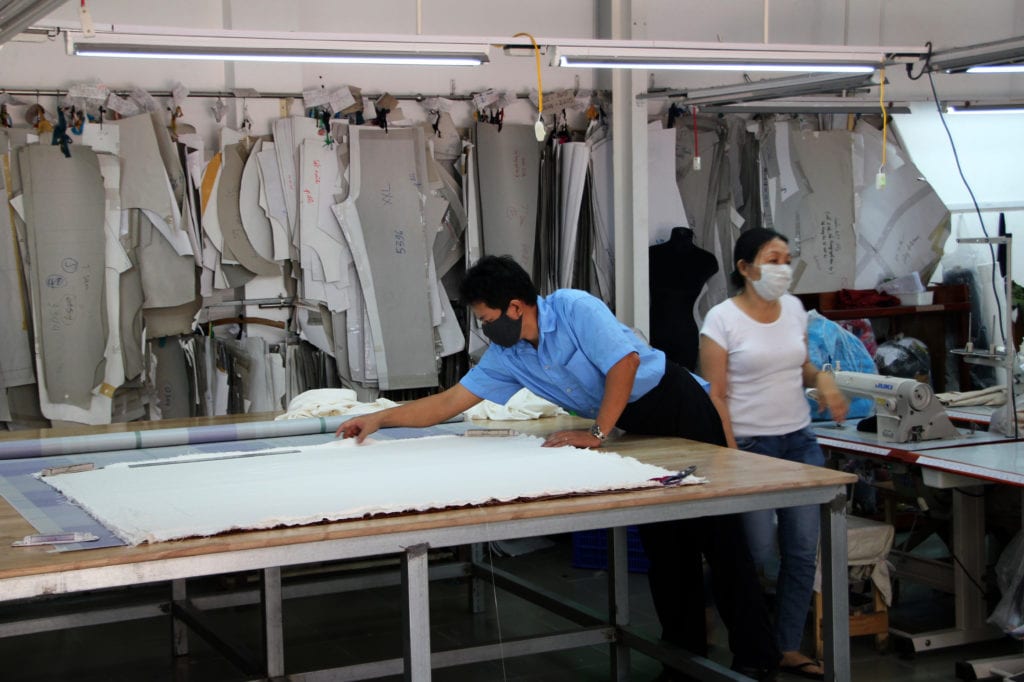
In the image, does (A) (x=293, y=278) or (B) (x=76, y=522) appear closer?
(B) (x=76, y=522)

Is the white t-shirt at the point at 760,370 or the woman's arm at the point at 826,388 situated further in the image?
the woman's arm at the point at 826,388

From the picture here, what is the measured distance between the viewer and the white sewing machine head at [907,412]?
439 cm

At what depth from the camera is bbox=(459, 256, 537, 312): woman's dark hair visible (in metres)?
3.50

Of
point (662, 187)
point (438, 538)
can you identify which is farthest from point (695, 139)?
point (438, 538)

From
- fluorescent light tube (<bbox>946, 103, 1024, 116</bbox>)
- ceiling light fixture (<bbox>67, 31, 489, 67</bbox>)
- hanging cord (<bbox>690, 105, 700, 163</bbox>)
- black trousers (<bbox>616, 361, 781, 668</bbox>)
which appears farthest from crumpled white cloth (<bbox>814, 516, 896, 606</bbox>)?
fluorescent light tube (<bbox>946, 103, 1024, 116</bbox>)

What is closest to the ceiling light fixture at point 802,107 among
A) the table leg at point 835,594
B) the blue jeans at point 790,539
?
the blue jeans at point 790,539

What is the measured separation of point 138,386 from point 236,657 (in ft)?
7.55

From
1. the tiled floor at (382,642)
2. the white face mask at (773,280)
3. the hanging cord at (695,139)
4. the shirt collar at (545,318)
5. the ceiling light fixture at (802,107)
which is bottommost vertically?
the tiled floor at (382,642)

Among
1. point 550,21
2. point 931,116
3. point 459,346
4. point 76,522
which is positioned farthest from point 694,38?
point 76,522

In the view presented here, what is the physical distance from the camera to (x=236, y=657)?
157 inches

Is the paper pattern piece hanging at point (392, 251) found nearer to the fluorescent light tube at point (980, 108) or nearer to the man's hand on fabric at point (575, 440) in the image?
the man's hand on fabric at point (575, 440)

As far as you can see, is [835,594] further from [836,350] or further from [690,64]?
[836,350]

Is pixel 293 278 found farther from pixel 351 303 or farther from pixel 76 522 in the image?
pixel 76 522

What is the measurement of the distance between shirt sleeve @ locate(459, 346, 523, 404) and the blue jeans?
779 mm
